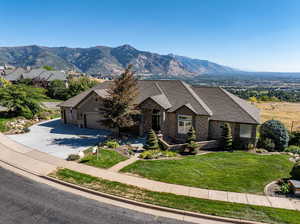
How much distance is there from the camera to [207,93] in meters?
24.3

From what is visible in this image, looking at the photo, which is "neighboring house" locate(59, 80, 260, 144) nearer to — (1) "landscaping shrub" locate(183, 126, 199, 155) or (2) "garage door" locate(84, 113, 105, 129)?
(2) "garage door" locate(84, 113, 105, 129)

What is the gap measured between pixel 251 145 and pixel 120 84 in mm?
14387

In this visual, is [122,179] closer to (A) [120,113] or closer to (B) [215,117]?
(A) [120,113]

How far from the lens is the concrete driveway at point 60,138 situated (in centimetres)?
1817

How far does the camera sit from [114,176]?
12961mm

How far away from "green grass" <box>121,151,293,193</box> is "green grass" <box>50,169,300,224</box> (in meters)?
1.68

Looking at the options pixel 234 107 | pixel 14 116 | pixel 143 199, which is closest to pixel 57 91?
pixel 14 116

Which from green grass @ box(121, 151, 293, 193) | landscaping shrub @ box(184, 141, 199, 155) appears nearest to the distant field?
green grass @ box(121, 151, 293, 193)

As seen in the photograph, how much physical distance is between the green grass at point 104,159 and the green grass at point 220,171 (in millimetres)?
1502

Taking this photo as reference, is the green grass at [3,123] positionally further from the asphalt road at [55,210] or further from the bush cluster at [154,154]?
the bush cluster at [154,154]

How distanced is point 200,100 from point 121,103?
917 centimetres

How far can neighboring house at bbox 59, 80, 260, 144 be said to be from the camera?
20.3m

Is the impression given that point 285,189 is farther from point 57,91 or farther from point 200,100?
point 57,91

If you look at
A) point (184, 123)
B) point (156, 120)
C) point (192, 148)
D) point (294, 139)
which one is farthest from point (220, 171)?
point (294, 139)
